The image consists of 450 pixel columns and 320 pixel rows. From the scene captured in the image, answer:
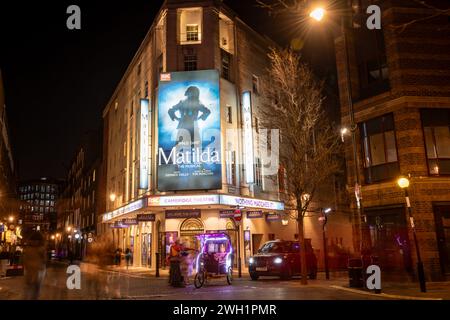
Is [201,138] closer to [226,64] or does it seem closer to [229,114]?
[229,114]

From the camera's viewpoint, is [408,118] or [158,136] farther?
[158,136]

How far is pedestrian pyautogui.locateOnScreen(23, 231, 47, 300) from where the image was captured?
1115cm

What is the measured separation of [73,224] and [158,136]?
50.2m

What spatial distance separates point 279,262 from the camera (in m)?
18.8

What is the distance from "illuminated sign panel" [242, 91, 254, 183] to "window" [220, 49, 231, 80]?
1.81 meters

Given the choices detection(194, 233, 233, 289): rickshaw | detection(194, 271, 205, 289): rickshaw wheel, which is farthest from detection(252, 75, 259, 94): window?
detection(194, 271, 205, 289): rickshaw wheel

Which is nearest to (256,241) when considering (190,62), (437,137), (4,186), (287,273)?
(287,273)

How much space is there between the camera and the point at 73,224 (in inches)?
2749

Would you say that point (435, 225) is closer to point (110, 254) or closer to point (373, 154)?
point (373, 154)

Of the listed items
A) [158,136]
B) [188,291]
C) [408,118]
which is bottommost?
[188,291]

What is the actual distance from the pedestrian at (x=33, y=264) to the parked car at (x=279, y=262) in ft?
34.0

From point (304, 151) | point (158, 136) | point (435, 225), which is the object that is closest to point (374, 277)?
point (435, 225)

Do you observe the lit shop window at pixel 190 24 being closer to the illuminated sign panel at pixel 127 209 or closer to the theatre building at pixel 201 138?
the theatre building at pixel 201 138

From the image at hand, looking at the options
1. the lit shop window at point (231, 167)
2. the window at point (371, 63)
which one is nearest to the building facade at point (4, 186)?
the lit shop window at point (231, 167)
